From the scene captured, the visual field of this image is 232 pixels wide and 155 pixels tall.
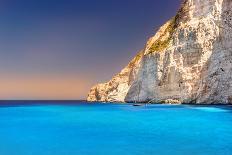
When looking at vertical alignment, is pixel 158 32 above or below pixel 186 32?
above

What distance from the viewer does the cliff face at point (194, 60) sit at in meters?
51.8

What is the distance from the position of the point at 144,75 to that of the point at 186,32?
635 inches

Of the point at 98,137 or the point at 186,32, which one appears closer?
the point at 98,137

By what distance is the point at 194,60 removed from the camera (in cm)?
5941

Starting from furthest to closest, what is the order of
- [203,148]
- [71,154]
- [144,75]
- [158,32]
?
[158,32] → [144,75] → [203,148] → [71,154]

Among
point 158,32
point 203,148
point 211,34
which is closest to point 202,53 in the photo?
point 211,34

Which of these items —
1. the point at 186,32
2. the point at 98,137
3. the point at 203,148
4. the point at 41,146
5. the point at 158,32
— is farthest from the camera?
the point at 158,32

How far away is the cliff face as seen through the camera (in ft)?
170

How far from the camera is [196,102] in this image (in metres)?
56.4

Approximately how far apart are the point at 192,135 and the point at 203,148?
399 centimetres

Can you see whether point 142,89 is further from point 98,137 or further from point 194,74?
point 98,137

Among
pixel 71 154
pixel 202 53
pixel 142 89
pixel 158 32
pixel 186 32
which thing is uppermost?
pixel 158 32

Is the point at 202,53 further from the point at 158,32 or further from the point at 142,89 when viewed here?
the point at 158,32

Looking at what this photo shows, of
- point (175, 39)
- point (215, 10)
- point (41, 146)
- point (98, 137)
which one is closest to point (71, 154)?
point (41, 146)
